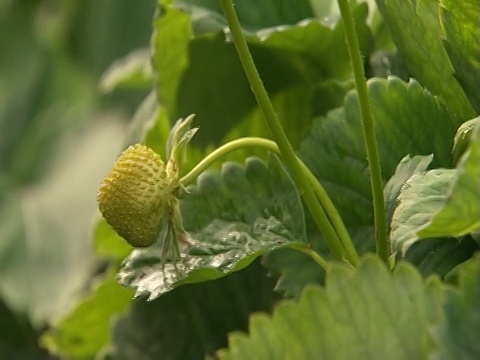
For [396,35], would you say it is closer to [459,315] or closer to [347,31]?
[347,31]

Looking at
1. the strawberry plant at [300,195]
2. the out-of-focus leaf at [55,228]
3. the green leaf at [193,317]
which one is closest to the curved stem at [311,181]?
the strawberry plant at [300,195]

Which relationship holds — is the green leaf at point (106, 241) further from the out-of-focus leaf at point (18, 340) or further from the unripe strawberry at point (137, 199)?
the out-of-focus leaf at point (18, 340)

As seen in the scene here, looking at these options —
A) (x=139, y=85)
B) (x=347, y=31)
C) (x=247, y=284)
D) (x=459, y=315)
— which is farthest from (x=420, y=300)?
(x=139, y=85)

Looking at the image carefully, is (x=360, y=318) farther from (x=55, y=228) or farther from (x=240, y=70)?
(x=55, y=228)

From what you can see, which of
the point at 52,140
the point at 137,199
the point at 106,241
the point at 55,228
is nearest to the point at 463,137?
the point at 137,199

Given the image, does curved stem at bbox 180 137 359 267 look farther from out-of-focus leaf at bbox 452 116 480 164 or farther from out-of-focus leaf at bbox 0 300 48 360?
out-of-focus leaf at bbox 0 300 48 360

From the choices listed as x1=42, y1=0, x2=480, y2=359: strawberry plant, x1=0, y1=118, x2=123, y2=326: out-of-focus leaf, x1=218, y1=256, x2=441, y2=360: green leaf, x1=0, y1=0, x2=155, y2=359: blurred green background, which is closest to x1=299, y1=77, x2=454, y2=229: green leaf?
x1=42, y1=0, x2=480, y2=359: strawberry plant

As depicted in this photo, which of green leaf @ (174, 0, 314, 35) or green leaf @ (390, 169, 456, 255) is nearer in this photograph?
green leaf @ (390, 169, 456, 255)
